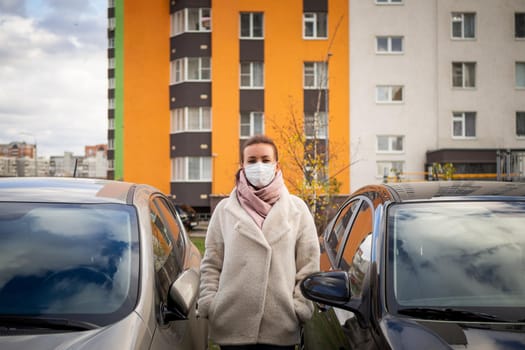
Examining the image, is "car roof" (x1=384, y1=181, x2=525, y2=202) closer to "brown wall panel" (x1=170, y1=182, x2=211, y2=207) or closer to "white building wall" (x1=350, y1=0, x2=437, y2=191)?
"white building wall" (x1=350, y1=0, x2=437, y2=191)

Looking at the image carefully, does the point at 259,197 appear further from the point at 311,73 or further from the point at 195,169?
the point at 311,73

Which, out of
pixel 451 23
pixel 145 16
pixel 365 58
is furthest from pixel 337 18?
pixel 145 16

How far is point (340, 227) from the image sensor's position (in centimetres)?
449

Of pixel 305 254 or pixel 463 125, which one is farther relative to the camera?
pixel 463 125

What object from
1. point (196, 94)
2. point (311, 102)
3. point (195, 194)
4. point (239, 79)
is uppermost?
point (239, 79)

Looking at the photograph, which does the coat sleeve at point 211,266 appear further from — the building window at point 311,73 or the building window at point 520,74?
the building window at point 520,74

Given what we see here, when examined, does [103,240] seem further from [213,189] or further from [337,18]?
[337,18]

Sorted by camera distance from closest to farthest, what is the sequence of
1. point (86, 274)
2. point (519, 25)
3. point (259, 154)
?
point (86, 274)
point (259, 154)
point (519, 25)

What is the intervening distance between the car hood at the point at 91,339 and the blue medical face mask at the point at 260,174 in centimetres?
110

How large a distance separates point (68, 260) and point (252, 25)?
1138 inches

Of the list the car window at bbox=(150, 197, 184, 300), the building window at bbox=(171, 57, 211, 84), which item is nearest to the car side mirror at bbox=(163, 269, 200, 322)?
the car window at bbox=(150, 197, 184, 300)

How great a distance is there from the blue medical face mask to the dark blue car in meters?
0.64

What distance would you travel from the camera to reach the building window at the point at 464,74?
30156mm

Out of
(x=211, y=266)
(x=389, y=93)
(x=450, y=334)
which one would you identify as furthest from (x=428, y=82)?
(x=450, y=334)
